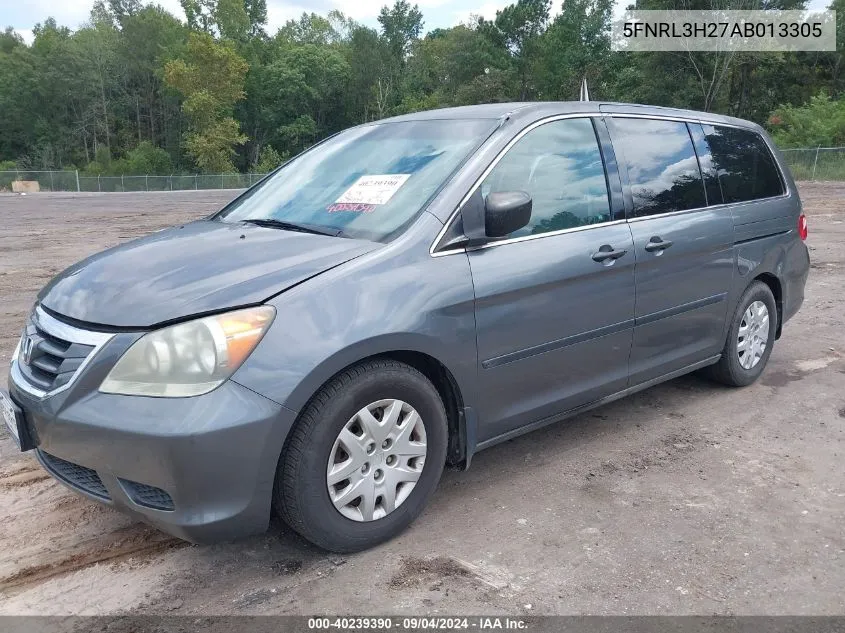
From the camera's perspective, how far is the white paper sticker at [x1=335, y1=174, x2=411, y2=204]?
3.35 meters

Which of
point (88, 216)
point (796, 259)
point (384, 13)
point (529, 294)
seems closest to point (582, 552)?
point (529, 294)

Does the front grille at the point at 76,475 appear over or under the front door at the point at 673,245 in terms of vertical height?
under


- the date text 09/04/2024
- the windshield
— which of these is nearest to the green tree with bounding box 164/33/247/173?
the windshield

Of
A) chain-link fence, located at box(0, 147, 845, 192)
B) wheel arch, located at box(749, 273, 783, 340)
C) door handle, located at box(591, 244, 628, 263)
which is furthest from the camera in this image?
chain-link fence, located at box(0, 147, 845, 192)

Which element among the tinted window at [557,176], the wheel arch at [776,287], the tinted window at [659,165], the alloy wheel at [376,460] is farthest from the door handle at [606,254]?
the wheel arch at [776,287]

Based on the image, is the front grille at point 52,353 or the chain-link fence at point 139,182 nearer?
the front grille at point 52,353

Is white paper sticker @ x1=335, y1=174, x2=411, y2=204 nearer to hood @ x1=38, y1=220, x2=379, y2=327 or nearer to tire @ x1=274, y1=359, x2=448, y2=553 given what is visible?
hood @ x1=38, y1=220, x2=379, y2=327

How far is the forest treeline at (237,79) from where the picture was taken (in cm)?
6600

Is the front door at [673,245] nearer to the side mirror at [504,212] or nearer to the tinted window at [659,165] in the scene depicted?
the tinted window at [659,165]

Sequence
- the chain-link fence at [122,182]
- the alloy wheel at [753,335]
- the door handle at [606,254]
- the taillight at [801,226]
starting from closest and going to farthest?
the door handle at [606,254], the alloy wheel at [753,335], the taillight at [801,226], the chain-link fence at [122,182]

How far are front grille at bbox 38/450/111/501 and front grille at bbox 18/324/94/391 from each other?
30 cm

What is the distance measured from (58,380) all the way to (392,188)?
A: 1.62 meters

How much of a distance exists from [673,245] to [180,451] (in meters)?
2.86

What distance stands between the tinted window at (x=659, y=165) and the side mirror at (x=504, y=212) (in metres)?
1.03
